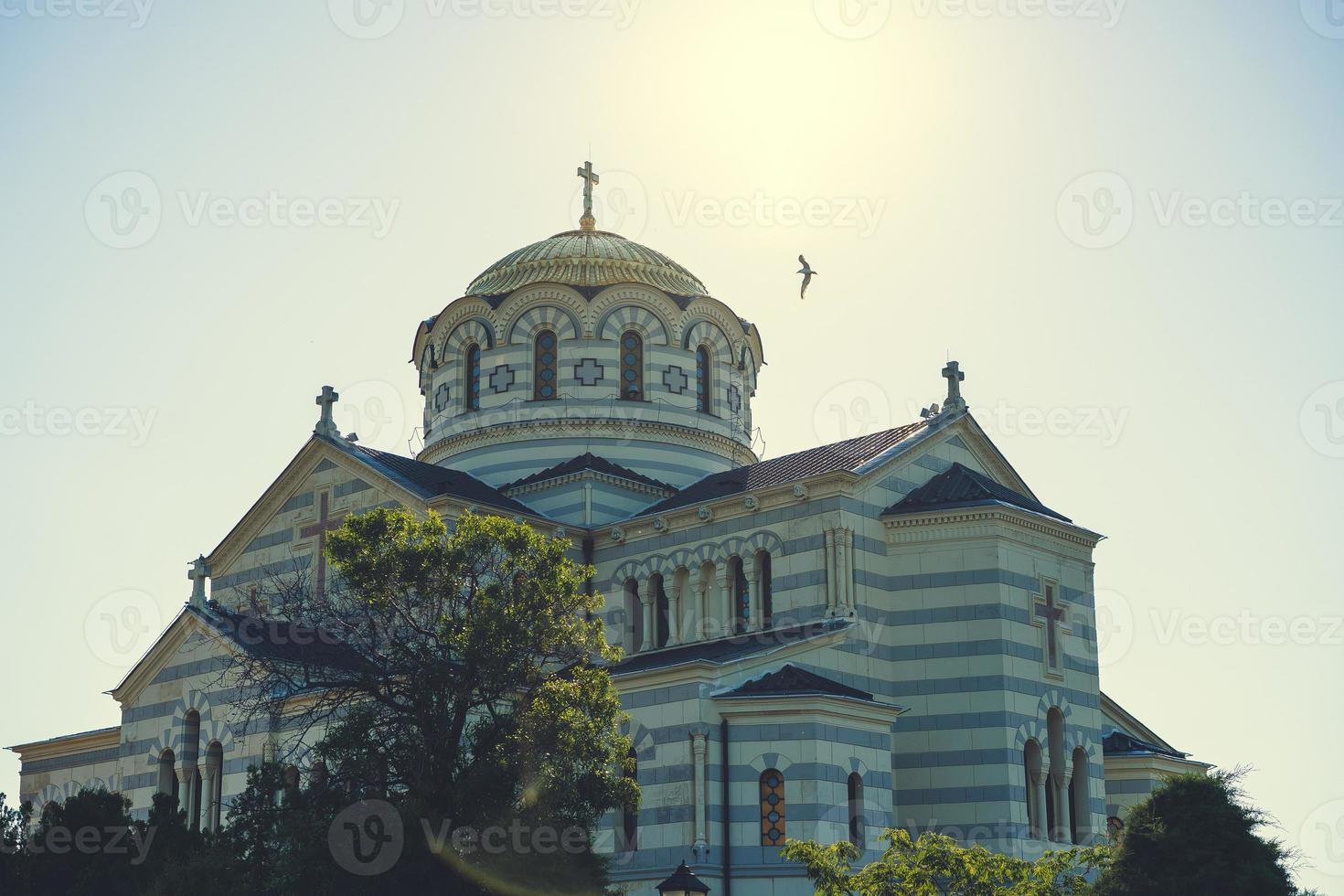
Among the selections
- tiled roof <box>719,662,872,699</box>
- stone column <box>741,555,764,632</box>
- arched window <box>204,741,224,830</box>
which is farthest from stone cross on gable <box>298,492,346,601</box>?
tiled roof <box>719,662,872,699</box>

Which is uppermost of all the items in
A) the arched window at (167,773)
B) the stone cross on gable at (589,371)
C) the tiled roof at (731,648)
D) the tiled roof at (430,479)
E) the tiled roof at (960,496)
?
the stone cross on gable at (589,371)

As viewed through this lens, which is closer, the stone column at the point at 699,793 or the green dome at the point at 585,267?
the stone column at the point at 699,793

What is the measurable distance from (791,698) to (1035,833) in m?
6.44

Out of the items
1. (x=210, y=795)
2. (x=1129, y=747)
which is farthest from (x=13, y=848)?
(x=1129, y=747)

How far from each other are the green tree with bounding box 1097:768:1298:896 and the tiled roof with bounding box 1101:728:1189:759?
45.3 feet

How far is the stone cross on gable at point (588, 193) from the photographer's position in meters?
50.6

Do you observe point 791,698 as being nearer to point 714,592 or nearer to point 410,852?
point 714,592

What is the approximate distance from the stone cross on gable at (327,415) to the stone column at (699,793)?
14136 mm

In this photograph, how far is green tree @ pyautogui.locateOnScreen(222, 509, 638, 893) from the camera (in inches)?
963

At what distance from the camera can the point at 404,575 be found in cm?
2636

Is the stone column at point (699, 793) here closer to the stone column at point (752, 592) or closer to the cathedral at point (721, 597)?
the cathedral at point (721, 597)

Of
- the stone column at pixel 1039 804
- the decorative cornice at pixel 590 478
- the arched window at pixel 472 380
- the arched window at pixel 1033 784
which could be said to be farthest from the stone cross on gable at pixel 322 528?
the stone column at pixel 1039 804

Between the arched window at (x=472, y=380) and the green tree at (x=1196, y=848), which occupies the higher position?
the arched window at (x=472, y=380)

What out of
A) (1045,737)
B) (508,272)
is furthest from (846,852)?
(508,272)
